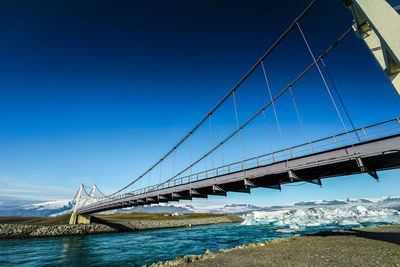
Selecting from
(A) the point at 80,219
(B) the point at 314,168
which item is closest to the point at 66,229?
(A) the point at 80,219

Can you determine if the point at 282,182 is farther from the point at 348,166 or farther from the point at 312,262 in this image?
the point at 312,262

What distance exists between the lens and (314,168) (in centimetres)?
1091

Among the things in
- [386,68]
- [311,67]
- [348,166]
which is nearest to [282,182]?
[348,166]

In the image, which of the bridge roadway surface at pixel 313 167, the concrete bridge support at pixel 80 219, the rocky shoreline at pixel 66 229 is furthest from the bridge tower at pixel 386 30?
the concrete bridge support at pixel 80 219

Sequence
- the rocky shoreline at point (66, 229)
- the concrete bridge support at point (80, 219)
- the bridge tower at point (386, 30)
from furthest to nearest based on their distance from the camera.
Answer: the concrete bridge support at point (80, 219)
the rocky shoreline at point (66, 229)
the bridge tower at point (386, 30)

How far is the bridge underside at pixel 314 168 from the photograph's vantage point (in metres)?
8.68

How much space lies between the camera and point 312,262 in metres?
9.35

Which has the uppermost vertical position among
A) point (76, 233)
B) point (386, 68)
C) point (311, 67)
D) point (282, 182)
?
point (311, 67)

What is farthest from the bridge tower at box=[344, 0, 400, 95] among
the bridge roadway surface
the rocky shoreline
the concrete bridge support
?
the concrete bridge support

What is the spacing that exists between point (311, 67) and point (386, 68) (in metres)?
13.5

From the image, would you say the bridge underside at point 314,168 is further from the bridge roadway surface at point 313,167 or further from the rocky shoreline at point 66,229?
the rocky shoreline at point 66,229

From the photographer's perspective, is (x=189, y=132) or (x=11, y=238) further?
(x=189, y=132)

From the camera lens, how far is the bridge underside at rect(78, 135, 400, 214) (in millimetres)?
8680

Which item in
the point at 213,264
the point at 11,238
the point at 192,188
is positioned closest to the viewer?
the point at 213,264
